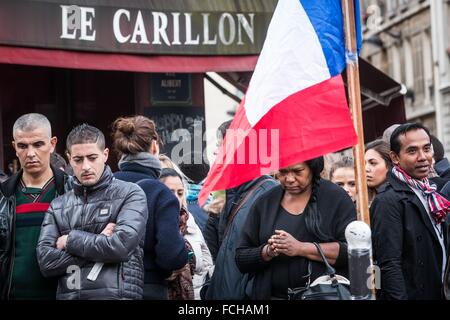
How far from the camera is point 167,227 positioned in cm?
807

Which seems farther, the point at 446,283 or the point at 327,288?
the point at 446,283

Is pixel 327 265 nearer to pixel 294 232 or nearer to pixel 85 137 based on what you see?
pixel 294 232

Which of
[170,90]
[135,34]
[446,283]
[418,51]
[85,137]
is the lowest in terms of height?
[446,283]

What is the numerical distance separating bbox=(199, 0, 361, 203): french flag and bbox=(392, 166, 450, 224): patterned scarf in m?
0.95

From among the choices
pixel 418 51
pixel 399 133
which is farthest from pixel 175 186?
pixel 418 51

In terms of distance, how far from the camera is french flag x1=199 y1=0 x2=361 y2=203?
759 centimetres

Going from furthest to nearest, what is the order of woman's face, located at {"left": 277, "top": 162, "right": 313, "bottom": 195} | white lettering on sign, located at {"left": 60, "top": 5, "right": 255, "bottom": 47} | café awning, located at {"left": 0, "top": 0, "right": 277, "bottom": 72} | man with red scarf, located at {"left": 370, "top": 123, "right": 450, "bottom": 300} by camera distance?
1. white lettering on sign, located at {"left": 60, "top": 5, "right": 255, "bottom": 47}
2. café awning, located at {"left": 0, "top": 0, "right": 277, "bottom": 72}
3. man with red scarf, located at {"left": 370, "top": 123, "right": 450, "bottom": 300}
4. woman's face, located at {"left": 277, "top": 162, "right": 313, "bottom": 195}

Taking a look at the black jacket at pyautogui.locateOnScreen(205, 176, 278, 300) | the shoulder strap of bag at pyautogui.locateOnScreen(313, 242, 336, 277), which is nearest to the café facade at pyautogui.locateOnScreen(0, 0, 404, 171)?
the black jacket at pyautogui.locateOnScreen(205, 176, 278, 300)

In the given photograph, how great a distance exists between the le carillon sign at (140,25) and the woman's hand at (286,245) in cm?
605

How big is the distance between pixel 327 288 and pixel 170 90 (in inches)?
326

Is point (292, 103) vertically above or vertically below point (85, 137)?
above

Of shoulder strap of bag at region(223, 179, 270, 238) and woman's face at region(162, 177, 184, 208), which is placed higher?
woman's face at region(162, 177, 184, 208)

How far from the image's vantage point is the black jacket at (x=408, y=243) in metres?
8.13

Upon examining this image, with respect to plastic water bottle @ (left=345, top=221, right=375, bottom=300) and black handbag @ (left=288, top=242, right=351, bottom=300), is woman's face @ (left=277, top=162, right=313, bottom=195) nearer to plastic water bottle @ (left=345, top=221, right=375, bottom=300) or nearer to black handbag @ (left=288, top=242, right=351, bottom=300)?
black handbag @ (left=288, top=242, right=351, bottom=300)
